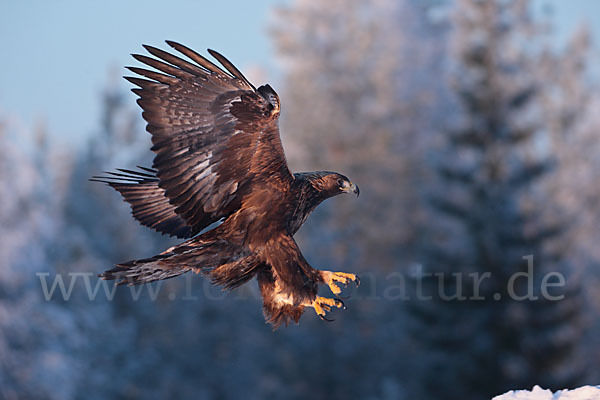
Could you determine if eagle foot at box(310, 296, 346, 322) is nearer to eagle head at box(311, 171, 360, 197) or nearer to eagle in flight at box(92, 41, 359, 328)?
eagle in flight at box(92, 41, 359, 328)

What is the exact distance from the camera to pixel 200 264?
560cm

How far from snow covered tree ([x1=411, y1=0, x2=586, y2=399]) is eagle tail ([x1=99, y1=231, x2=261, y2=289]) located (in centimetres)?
1586

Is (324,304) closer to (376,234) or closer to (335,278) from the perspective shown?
(335,278)

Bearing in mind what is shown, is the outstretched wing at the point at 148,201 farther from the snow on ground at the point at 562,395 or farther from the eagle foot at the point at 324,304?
the snow on ground at the point at 562,395

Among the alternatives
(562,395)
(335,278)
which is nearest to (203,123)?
(335,278)

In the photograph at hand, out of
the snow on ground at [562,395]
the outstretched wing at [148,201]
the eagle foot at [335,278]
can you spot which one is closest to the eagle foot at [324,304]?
the eagle foot at [335,278]

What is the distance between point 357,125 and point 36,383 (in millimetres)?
17353

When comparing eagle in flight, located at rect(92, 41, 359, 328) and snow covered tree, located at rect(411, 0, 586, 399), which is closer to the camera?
eagle in flight, located at rect(92, 41, 359, 328)

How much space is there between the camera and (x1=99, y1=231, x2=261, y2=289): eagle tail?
528 centimetres

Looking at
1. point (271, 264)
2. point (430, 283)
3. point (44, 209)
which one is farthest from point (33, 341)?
point (271, 264)

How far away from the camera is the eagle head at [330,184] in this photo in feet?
19.2

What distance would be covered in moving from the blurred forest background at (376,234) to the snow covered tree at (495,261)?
6 cm

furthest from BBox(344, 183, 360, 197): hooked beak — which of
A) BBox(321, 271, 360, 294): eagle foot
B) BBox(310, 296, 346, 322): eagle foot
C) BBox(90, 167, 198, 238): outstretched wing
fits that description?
BBox(90, 167, 198, 238): outstretched wing

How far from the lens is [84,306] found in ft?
73.4
